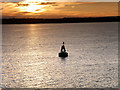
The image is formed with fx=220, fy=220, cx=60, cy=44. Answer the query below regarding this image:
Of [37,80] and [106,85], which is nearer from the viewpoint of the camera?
[106,85]

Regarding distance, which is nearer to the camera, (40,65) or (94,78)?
(94,78)

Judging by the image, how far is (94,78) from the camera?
24234mm

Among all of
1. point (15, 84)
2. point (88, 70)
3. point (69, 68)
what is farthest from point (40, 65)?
point (15, 84)

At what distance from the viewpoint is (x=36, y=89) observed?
67.7ft

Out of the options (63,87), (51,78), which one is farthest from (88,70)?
(63,87)

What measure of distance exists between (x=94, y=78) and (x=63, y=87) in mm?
4635

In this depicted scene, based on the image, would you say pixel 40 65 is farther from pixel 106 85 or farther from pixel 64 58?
pixel 106 85

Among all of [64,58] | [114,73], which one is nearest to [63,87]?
[114,73]

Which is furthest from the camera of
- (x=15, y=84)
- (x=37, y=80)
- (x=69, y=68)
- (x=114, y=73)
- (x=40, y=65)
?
(x=40, y=65)

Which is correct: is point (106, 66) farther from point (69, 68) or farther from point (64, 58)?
point (64, 58)

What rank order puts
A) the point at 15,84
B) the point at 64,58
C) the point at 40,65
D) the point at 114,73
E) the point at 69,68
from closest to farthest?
the point at 15,84
the point at 114,73
the point at 69,68
the point at 40,65
the point at 64,58

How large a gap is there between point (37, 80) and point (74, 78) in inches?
161

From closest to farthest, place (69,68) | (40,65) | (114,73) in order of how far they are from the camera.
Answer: (114,73), (69,68), (40,65)

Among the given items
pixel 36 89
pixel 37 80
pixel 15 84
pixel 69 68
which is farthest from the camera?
pixel 69 68
